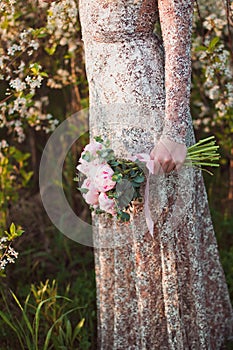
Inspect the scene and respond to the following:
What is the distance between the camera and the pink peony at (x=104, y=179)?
1.90 metres

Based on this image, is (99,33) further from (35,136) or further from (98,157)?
(35,136)

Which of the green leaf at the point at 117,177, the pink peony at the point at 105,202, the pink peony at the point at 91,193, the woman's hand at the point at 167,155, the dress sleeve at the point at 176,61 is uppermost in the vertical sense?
the dress sleeve at the point at 176,61

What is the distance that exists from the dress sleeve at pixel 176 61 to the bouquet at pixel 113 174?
11 cm

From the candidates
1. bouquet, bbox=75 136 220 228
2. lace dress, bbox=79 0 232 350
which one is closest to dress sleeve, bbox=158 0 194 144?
lace dress, bbox=79 0 232 350

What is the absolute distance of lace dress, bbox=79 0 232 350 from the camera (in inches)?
78.1

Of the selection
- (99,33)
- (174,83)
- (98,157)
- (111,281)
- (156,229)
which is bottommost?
(111,281)

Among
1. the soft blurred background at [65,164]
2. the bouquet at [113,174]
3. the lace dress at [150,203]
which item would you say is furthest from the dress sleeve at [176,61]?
the soft blurred background at [65,164]

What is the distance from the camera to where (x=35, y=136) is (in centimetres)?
436

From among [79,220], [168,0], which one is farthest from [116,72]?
[79,220]

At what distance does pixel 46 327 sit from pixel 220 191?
1.83 meters

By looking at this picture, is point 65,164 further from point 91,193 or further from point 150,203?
point 91,193

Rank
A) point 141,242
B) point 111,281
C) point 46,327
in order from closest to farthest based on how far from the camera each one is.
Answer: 1. point 141,242
2. point 111,281
3. point 46,327

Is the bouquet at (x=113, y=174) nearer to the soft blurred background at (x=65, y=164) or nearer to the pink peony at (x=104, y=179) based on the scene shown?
the pink peony at (x=104, y=179)

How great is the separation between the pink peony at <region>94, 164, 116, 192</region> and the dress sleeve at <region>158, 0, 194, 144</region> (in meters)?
0.23
